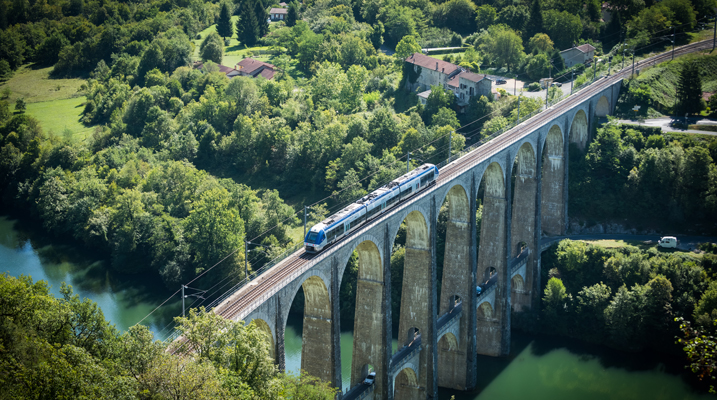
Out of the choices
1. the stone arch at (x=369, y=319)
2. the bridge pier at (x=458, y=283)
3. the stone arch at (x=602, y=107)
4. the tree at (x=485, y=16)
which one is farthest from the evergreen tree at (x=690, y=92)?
the stone arch at (x=369, y=319)

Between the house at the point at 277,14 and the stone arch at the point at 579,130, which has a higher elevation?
the house at the point at 277,14

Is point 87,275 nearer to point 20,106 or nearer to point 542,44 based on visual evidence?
point 20,106

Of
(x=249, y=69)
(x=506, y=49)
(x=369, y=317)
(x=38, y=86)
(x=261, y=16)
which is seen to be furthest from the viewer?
(x=261, y=16)

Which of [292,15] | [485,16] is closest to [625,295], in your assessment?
[485,16]

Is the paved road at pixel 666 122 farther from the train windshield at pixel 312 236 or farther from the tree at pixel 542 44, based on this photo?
the train windshield at pixel 312 236

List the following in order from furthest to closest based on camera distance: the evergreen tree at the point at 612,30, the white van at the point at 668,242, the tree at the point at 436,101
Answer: the evergreen tree at the point at 612,30
the tree at the point at 436,101
the white van at the point at 668,242
